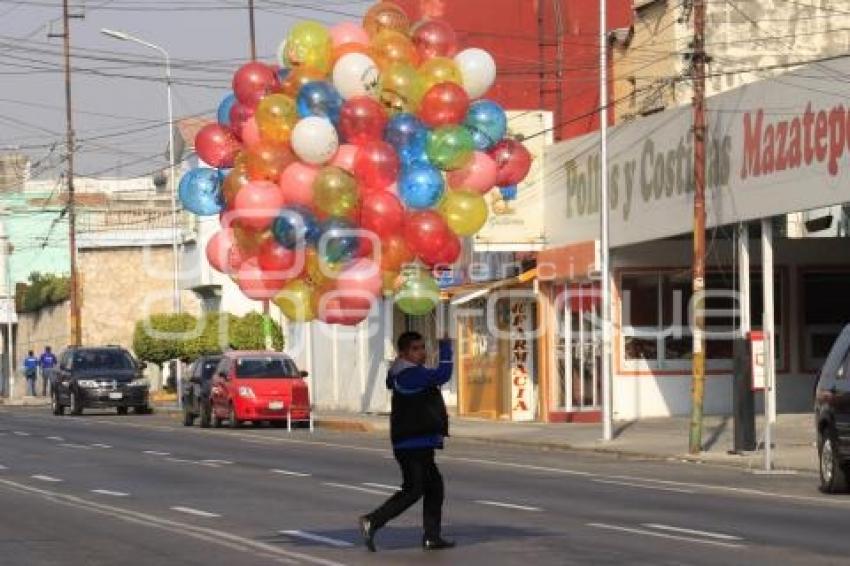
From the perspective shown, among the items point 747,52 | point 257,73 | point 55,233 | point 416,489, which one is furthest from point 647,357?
point 55,233

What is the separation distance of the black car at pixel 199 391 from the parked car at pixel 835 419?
25618 millimetres

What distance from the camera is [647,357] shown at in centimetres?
4425

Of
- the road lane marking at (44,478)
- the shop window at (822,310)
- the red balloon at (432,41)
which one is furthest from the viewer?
the shop window at (822,310)

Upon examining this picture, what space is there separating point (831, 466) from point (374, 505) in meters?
5.47

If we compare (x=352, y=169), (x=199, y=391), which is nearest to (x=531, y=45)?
(x=199, y=391)

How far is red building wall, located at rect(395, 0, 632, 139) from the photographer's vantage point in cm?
6091

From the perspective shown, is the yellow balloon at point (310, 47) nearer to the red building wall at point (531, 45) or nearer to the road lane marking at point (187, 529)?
the road lane marking at point (187, 529)

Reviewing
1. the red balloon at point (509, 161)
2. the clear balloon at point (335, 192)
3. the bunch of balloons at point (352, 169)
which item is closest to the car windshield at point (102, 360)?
the red balloon at point (509, 161)

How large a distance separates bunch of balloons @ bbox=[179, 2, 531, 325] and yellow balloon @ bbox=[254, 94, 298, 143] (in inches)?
0.8

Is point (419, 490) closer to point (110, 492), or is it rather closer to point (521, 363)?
point (110, 492)

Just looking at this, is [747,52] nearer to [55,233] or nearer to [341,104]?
[341,104]

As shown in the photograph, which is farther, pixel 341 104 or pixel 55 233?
pixel 55 233

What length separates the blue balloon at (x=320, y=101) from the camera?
2195 centimetres

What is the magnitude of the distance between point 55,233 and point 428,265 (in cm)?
8974
